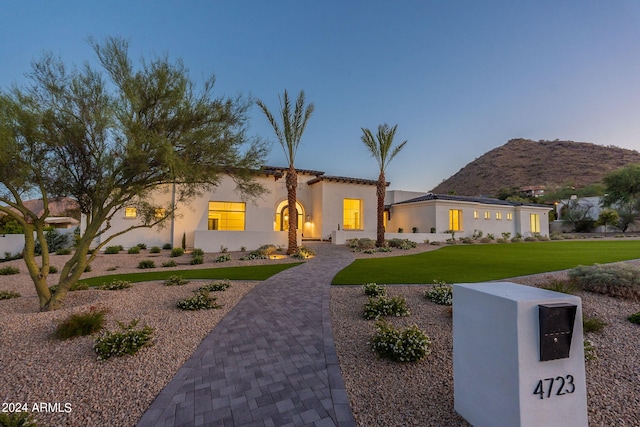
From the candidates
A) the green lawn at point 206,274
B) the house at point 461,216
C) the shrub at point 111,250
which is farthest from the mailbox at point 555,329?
the house at point 461,216

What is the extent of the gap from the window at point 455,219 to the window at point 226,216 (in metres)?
18.9

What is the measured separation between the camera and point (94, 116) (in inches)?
208

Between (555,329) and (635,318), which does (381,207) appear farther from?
(555,329)

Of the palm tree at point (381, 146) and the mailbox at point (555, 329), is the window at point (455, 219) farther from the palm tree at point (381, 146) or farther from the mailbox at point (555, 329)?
the mailbox at point (555, 329)

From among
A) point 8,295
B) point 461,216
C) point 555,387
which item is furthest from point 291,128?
point 461,216

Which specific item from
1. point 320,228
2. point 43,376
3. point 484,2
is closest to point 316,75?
point 484,2

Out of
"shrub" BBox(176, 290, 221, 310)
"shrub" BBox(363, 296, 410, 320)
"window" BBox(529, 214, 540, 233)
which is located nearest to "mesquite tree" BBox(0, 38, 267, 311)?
"shrub" BBox(176, 290, 221, 310)

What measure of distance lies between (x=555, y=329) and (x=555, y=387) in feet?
1.59

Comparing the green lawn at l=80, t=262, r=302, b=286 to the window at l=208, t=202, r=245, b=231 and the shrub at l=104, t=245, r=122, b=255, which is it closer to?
Answer: the shrub at l=104, t=245, r=122, b=255

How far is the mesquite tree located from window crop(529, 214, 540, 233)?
1341 inches

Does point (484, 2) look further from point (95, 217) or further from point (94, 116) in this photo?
point (95, 217)

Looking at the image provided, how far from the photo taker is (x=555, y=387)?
1964 millimetres

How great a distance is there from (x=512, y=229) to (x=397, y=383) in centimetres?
3122

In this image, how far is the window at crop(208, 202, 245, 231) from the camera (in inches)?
677
